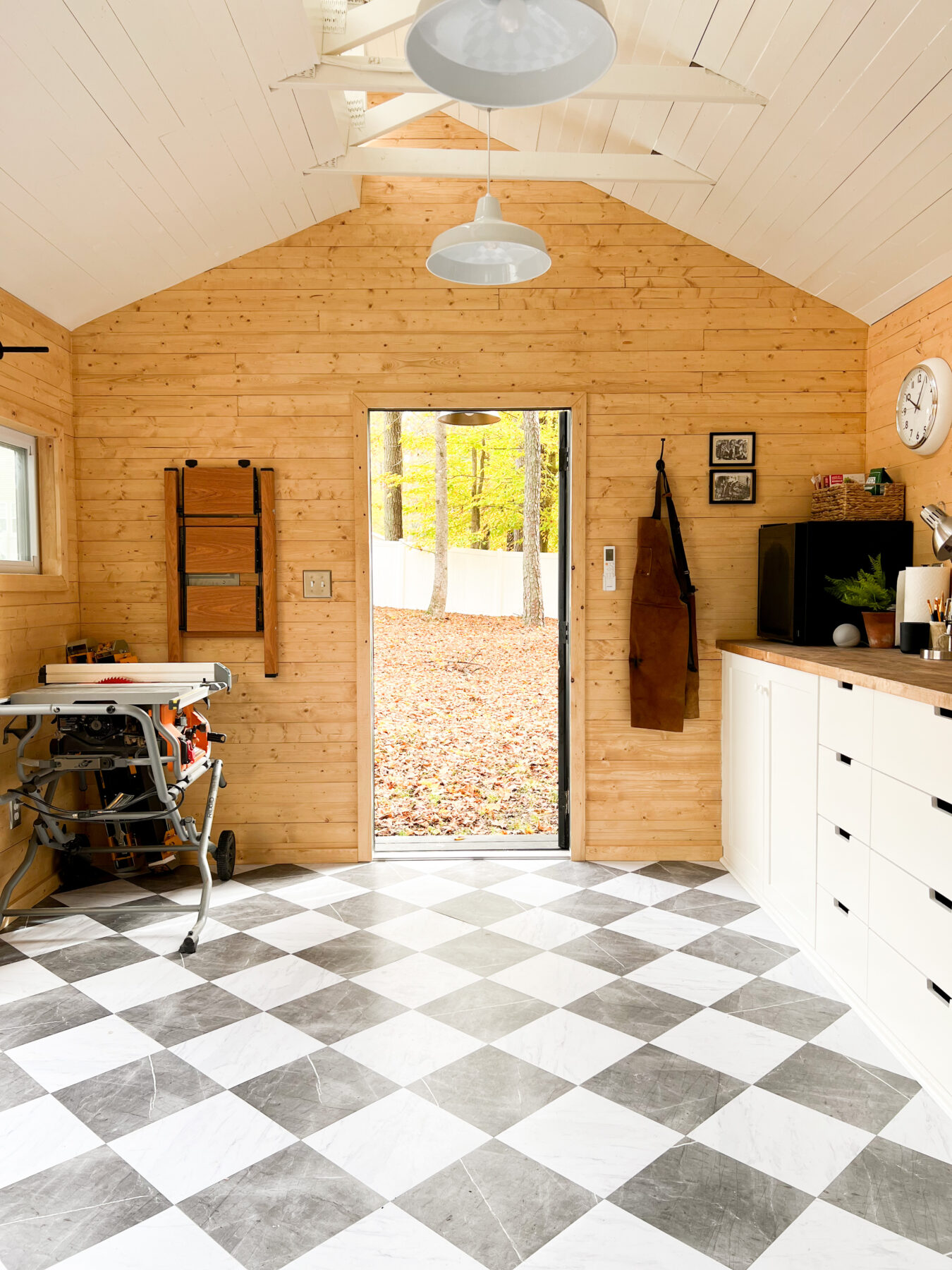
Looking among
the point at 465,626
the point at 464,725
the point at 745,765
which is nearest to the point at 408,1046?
the point at 745,765

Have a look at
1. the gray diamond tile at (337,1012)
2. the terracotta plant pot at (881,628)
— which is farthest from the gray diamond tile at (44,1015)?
the terracotta plant pot at (881,628)

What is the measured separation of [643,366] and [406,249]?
1219 millimetres

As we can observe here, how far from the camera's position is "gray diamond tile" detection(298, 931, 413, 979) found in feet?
10.1

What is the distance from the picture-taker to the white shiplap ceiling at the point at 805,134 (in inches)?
102

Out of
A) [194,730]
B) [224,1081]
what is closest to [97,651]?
[194,730]

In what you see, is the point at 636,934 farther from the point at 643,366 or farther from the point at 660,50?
the point at 660,50

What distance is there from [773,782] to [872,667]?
0.89 metres

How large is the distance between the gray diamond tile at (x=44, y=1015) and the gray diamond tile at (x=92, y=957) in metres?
0.13

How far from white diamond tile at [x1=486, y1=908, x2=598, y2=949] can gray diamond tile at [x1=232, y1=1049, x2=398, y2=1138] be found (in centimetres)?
100

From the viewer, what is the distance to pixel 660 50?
121 inches

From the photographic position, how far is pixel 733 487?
4.18 m

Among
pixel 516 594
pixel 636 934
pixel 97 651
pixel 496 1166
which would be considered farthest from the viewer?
pixel 516 594

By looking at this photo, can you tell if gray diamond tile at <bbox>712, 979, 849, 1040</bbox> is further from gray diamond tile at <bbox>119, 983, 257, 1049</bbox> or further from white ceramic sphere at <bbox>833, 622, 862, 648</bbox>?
gray diamond tile at <bbox>119, 983, 257, 1049</bbox>

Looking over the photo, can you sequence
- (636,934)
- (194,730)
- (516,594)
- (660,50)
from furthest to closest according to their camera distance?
(516,594) → (194,730) → (636,934) → (660,50)
